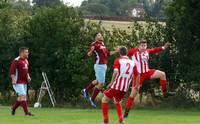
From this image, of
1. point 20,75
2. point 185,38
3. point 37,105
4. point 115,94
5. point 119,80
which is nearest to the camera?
point 119,80

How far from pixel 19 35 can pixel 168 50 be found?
303 inches

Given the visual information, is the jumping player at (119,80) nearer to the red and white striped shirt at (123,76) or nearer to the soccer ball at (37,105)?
the red and white striped shirt at (123,76)

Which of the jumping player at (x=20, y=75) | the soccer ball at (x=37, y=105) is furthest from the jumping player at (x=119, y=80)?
the soccer ball at (x=37, y=105)

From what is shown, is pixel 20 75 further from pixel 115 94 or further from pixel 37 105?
pixel 37 105

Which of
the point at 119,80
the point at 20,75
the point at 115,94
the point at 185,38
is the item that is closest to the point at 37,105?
the point at 185,38

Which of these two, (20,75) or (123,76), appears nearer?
(123,76)

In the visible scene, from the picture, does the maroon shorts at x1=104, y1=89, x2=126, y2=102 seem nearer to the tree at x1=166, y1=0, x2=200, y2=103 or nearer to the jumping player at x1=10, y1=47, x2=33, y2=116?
the jumping player at x1=10, y1=47, x2=33, y2=116

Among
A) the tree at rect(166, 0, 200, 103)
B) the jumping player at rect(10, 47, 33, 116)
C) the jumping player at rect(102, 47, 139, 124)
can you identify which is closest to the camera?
the jumping player at rect(102, 47, 139, 124)

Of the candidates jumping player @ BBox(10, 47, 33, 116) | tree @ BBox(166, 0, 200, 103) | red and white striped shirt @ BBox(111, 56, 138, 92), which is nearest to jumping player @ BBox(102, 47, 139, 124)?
red and white striped shirt @ BBox(111, 56, 138, 92)

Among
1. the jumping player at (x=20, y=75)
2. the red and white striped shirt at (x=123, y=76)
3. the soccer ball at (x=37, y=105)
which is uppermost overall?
the red and white striped shirt at (x=123, y=76)

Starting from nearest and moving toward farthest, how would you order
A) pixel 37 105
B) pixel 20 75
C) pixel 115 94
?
pixel 115 94 → pixel 20 75 → pixel 37 105

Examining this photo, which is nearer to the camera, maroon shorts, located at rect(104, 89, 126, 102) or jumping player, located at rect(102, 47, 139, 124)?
jumping player, located at rect(102, 47, 139, 124)

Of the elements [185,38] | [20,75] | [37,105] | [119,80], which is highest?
[119,80]

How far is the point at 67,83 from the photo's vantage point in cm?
3134
